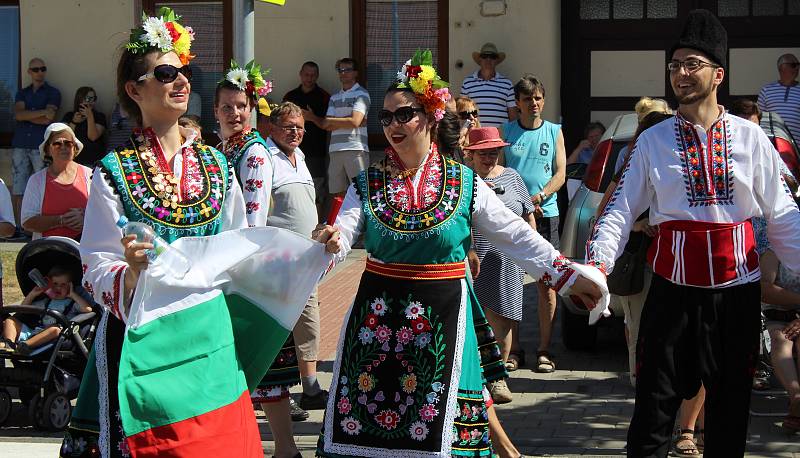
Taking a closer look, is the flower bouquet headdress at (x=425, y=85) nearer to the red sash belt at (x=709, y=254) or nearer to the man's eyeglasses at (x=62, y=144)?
the red sash belt at (x=709, y=254)

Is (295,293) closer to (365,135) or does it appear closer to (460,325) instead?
(460,325)

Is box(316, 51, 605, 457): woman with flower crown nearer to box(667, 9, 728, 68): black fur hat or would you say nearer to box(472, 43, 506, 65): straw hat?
box(667, 9, 728, 68): black fur hat

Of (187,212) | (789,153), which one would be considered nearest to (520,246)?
(187,212)

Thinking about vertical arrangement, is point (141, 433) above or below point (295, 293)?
below

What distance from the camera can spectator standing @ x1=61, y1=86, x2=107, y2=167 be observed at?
1559 centimetres

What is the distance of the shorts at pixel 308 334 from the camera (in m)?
7.87

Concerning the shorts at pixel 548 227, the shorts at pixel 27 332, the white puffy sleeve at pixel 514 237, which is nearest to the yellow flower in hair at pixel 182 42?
the white puffy sleeve at pixel 514 237

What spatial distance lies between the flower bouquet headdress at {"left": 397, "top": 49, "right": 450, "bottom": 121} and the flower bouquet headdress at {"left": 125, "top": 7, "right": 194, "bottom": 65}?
110cm

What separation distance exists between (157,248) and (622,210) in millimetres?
2120

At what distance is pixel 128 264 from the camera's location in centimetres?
432

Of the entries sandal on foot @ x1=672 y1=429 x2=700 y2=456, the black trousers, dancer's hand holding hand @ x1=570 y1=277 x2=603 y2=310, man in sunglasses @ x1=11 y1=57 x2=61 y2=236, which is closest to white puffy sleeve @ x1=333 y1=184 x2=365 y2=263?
dancer's hand holding hand @ x1=570 y1=277 x2=603 y2=310

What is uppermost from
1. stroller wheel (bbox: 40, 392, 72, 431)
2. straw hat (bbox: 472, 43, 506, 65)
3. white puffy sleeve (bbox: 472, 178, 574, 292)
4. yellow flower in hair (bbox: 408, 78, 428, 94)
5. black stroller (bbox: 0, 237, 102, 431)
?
straw hat (bbox: 472, 43, 506, 65)

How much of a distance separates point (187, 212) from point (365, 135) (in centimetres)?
1028

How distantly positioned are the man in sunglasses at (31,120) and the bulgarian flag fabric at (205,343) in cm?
1197
